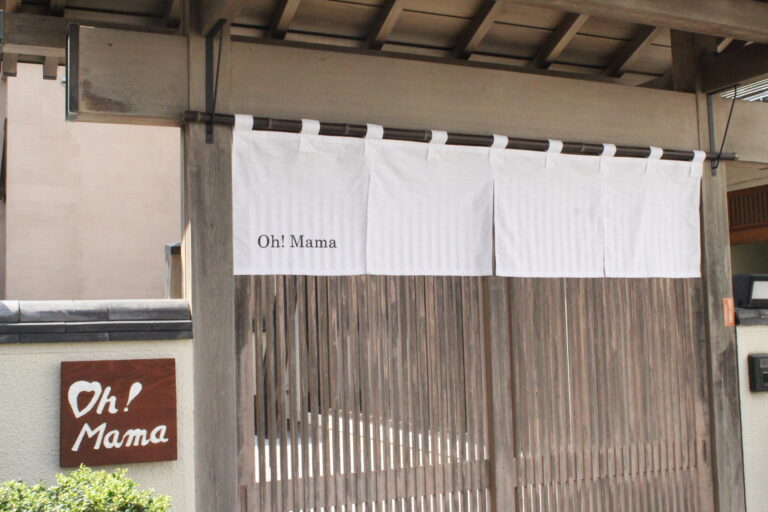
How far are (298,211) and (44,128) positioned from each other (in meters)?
8.98

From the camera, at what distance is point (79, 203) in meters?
12.4

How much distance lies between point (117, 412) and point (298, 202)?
61.5 inches

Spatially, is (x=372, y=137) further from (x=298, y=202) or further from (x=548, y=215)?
(x=548, y=215)

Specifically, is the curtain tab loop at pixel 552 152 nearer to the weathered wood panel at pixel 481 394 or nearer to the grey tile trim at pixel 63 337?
the weathered wood panel at pixel 481 394

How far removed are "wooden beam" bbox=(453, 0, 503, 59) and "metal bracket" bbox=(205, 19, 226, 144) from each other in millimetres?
1827

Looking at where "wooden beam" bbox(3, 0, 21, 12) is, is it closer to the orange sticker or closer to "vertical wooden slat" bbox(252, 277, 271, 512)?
"vertical wooden slat" bbox(252, 277, 271, 512)

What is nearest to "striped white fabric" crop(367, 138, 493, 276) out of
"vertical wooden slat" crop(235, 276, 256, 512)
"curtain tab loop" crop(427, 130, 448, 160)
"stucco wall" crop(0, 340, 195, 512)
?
"curtain tab loop" crop(427, 130, 448, 160)

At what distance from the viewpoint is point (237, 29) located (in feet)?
17.8

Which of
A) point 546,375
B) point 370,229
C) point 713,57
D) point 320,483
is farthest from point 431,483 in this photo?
point 713,57

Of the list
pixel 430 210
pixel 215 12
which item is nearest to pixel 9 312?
pixel 215 12

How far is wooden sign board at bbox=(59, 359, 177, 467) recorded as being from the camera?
410cm

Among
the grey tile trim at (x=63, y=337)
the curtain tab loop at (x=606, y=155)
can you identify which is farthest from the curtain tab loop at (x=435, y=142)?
the grey tile trim at (x=63, y=337)

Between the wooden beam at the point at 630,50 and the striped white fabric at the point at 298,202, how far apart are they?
2.55 m

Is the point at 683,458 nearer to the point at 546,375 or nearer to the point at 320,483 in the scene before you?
the point at 546,375
